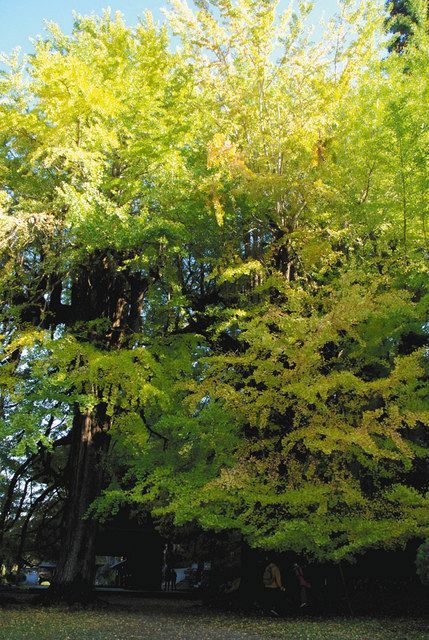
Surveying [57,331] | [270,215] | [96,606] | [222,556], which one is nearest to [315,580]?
[96,606]

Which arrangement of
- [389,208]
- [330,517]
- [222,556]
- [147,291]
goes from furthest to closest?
[222,556] → [147,291] → [389,208] → [330,517]

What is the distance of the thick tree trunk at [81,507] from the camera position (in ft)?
34.8

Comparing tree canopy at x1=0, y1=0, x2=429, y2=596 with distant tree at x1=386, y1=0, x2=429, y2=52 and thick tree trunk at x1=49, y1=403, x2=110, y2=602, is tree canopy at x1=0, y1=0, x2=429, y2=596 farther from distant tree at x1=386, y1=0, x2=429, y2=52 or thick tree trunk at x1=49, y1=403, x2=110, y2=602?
distant tree at x1=386, y1=0, x2=429, y2=52

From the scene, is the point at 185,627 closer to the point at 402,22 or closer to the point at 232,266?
the point at 232,266

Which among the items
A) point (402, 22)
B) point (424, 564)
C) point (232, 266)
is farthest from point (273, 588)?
point (402, 22)

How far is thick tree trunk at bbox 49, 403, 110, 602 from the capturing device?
1061cm

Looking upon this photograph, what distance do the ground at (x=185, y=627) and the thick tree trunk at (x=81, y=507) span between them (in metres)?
0.65

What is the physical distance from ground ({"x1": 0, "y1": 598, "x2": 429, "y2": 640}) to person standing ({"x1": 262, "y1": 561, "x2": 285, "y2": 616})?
1.59ft

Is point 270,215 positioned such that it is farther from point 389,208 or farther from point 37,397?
point 37,397

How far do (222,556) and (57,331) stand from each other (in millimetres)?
9121

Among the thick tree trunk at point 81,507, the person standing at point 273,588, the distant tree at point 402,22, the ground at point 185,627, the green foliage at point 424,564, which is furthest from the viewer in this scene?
the distant tree at point 402,22

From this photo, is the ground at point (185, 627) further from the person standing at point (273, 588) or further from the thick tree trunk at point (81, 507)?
the thick tree trunk at point (81, 507)

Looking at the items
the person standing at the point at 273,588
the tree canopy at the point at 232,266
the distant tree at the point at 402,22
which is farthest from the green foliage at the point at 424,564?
the distant tree at the point at 402,22

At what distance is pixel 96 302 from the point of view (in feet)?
42.5
